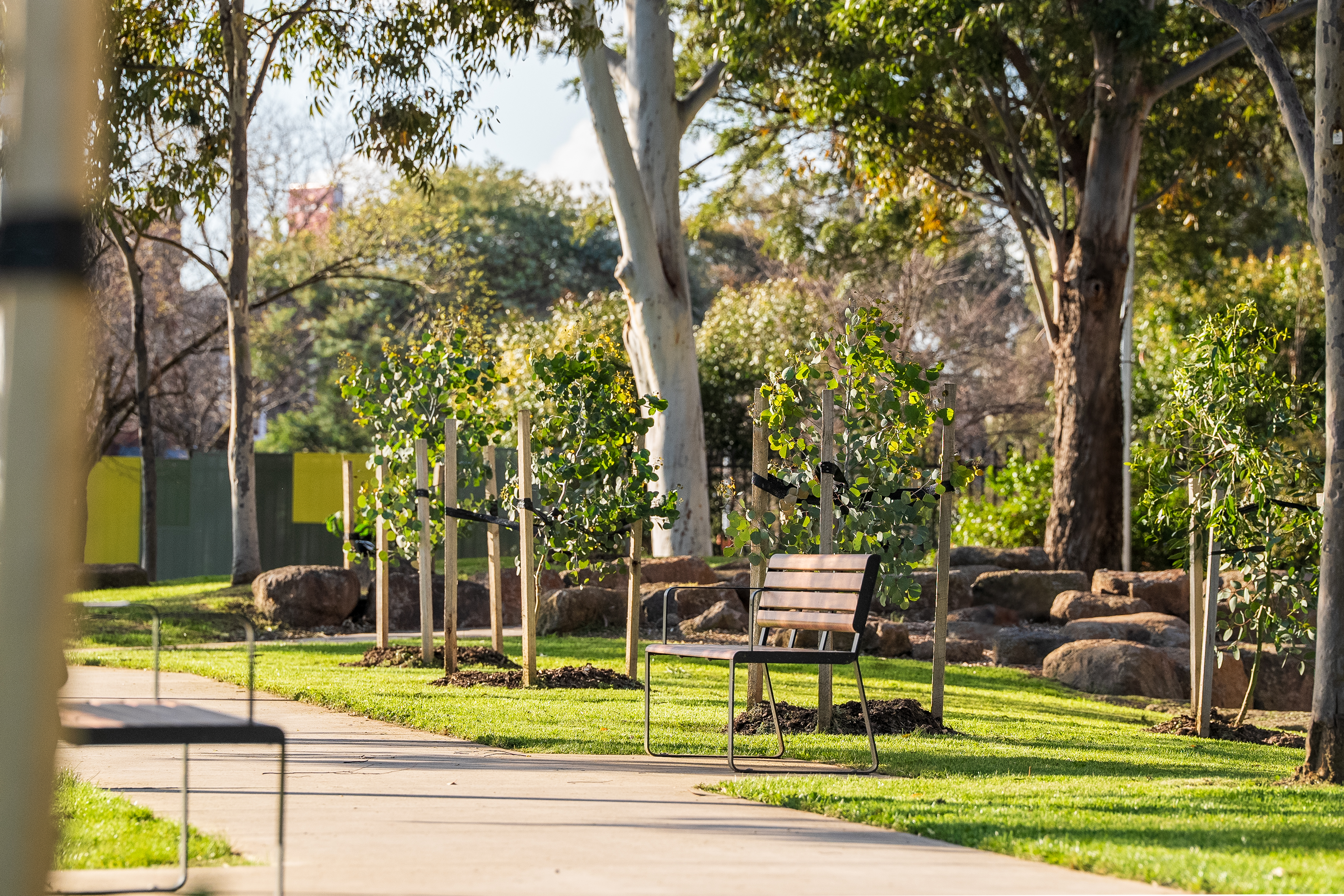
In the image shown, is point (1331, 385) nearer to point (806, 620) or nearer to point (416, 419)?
point (806, 620)

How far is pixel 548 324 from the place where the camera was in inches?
1115

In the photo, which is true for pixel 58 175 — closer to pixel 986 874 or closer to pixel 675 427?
pixel 986 874

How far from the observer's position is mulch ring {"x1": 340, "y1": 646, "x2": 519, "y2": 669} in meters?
10.3

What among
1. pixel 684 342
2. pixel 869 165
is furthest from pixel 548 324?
pixel 869 165

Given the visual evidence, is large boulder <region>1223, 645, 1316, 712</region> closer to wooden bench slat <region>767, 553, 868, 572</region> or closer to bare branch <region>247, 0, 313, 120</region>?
wooden bench slat <region>767, 553, 868, 572</region>

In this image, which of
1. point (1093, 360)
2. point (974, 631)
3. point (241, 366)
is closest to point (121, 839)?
point (974, 631)

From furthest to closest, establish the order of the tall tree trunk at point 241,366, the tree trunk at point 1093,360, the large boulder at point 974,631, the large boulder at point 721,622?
the tree trunk at point 1093,360 < the tall tree trunk at point 241,366 < the large boulder at point 974,631 < the large boulder at point 721,622

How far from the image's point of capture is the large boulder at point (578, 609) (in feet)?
45.1

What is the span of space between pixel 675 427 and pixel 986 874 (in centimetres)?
1557

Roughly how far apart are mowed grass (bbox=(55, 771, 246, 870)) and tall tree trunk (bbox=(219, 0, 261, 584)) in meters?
12.5

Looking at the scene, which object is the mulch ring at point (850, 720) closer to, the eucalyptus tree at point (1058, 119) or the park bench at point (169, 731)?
the park bench at point (169, 731)

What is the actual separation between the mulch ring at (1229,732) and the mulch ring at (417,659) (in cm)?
462

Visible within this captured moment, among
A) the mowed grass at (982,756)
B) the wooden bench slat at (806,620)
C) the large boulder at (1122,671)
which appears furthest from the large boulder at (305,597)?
the wooden bench slat at (806,620)

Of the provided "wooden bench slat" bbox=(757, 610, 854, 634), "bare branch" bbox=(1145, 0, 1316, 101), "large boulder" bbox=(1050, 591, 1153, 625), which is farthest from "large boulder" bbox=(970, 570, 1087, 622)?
"wooden bench slat" bbox=(757, 610, 854, 634)
